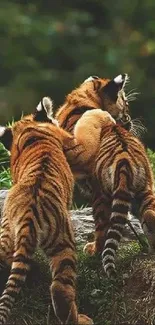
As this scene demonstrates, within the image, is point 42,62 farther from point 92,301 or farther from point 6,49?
point 92,301

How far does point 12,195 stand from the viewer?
857cm

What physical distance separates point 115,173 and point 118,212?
0.28 m

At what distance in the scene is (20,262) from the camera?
8.28m

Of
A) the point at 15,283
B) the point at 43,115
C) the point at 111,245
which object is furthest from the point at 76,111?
the point at 15,283

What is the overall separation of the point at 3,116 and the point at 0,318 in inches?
398

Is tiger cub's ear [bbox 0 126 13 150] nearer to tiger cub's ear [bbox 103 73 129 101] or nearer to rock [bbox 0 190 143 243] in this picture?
rock [bbox 0 190 143 243]

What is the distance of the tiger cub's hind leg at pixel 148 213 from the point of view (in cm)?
912

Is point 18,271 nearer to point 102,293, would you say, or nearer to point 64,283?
point 64,283

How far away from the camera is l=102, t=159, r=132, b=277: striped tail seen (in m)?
8.84

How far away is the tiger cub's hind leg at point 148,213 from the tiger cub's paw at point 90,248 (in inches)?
19.8

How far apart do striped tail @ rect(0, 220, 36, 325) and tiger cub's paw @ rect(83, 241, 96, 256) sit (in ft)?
4.31

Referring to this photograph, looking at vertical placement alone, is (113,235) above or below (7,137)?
below

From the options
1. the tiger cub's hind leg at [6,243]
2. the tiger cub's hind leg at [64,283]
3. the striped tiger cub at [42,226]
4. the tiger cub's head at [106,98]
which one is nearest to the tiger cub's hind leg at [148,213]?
the striped tiger cub at [42,226]

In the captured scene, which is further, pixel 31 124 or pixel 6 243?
pixel 31 124
